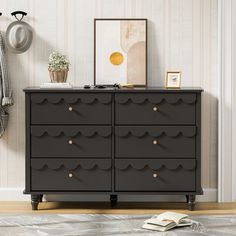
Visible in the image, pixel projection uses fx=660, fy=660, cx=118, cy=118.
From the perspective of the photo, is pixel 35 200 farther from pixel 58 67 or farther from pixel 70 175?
pixel 58 67

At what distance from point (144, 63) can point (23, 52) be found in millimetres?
948

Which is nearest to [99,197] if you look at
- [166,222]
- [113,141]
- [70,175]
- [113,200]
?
[113,200]

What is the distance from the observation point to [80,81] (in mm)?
5184

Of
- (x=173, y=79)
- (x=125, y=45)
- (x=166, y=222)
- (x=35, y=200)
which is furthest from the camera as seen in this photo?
(x=125, y=45)

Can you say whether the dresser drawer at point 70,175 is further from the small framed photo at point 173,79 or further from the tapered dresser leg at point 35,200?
the small framed photo at point 173,79

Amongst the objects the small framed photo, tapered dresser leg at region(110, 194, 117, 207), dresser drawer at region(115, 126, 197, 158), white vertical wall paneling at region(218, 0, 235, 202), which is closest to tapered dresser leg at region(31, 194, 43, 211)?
tapered dresser leg at region(110, 194, 117, 207)

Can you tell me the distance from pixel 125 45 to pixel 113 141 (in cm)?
80

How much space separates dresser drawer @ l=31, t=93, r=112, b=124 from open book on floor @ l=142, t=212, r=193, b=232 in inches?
33.5

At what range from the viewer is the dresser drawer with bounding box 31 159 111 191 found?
481 cm

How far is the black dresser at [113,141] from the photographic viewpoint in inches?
188

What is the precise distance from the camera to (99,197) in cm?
519

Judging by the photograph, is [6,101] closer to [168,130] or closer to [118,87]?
[118,87]

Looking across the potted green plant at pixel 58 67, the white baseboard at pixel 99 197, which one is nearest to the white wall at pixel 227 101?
the white baseboard at pixel 99 197

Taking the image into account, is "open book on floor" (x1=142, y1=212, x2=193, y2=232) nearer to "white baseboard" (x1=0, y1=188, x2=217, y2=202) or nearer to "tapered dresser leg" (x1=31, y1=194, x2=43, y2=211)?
"white baseboard" (x1=0, y1=188, x2=217, y2=202)
